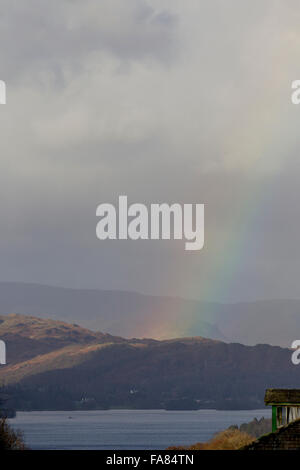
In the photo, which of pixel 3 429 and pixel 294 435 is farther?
pixel 3 429

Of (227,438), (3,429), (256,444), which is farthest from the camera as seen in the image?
(3,429)
